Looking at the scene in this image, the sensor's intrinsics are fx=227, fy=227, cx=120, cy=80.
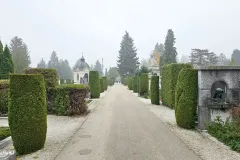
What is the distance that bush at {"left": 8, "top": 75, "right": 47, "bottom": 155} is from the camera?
6887 millimetres

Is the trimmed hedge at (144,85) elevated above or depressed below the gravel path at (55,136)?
above

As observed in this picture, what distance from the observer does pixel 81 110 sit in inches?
579

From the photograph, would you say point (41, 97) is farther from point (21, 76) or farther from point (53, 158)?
point (53, 158)

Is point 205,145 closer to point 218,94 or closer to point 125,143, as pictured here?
point 125,143

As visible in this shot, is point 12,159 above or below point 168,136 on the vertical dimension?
above

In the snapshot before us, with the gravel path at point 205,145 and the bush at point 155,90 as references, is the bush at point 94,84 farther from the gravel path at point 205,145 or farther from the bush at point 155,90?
the gravel path at point 205,145

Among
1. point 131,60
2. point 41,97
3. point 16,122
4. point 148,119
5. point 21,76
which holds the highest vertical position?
point 131,60

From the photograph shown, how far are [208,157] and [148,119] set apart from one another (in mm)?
6261

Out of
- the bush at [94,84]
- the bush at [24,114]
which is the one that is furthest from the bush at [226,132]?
the bush at [94,84]

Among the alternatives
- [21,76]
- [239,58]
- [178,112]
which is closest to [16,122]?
[21,76]

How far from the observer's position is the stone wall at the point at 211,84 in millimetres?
9656

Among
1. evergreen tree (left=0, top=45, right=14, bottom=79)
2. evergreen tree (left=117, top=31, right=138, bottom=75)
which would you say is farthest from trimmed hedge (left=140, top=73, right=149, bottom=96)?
evergreen tree (left=117, top=31, right=138, bottom=75)

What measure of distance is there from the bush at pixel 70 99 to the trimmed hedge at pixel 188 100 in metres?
6.71

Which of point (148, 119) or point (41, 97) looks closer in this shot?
point (41, 97)
